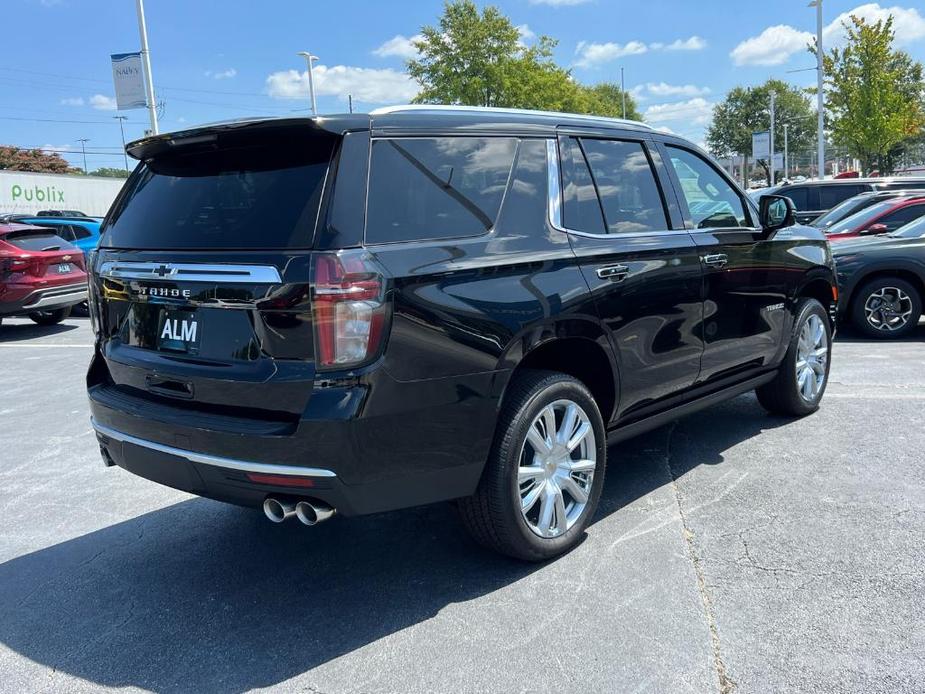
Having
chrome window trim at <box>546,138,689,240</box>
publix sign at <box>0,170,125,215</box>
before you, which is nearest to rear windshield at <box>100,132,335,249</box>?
chrome window trim at <box>546,138,689,240</box>

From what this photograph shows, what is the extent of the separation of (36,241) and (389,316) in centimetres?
1092

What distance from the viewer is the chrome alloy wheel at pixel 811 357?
5.48 m

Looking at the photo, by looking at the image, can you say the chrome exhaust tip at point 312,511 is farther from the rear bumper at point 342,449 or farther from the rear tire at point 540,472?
the rear tire at point 540,472

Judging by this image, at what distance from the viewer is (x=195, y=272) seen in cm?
297

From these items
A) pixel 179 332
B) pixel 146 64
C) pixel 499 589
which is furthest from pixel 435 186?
pixel 146 64

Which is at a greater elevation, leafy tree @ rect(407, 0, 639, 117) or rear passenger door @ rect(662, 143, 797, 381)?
leafy tree @ rect(407, 0, 639, 117)

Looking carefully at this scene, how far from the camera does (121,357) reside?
11.1 ft

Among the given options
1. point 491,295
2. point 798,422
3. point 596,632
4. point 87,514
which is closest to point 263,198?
point 491,295

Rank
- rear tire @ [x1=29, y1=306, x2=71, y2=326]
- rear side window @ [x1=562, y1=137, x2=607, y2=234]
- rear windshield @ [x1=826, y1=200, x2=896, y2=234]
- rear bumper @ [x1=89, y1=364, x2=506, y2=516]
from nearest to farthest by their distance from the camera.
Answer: rear bumper @ [x1=89, y1=364, x2=506, y2=516] → rear side window @ [x1=562, y1=137, x2=607, y2=234] → rear windshield @ [x1=826, y1=200, x2=896, y2=234] → rear tire @ [x1=29, y1=306, x2=71, y2=326]

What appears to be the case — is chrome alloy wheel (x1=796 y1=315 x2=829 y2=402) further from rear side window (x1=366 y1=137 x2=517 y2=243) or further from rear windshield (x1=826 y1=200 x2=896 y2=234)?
rear windshield (x1=826 y1=200 x2=896 y2=234)

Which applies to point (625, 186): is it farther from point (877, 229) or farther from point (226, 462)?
point (877, 229)

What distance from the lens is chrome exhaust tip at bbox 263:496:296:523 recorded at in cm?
290

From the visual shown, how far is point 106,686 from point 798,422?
4.62m

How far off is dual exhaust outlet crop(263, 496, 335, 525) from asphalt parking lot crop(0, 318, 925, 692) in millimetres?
497
